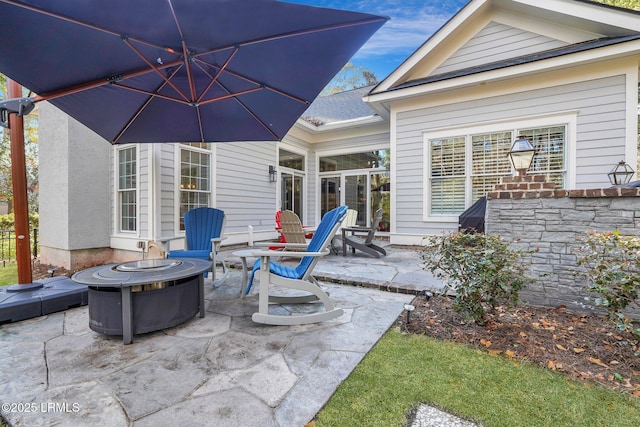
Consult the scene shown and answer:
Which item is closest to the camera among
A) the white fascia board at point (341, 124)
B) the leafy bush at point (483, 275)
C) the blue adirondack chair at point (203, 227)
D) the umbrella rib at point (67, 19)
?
the umbrella rib at point (67, 19)

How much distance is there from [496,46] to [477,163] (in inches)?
102

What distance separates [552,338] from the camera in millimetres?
2328

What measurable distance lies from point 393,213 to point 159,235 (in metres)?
5.05

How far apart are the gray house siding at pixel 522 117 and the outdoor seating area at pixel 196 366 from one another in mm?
3947

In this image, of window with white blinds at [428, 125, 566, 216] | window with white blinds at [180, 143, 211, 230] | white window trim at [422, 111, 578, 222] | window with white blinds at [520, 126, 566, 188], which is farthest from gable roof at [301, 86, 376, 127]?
window with white blinds at [520, 126, 566, 188]

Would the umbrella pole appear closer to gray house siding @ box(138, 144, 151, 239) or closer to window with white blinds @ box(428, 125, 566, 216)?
gray house siding @ box(138, 144, 151, 239)

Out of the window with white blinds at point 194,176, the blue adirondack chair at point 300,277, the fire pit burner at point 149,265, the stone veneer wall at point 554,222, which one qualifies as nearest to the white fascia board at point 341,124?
the window with white blinds at point 194,176

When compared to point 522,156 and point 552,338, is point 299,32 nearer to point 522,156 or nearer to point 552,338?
point 522,156

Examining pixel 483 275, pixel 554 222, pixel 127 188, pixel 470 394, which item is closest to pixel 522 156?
pixel 554 222

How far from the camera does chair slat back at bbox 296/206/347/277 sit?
8.76 feet

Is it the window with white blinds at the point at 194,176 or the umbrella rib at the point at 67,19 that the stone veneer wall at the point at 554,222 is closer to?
the umbrella rib at the point at 67,19

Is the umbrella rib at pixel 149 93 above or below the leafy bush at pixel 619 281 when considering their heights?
above

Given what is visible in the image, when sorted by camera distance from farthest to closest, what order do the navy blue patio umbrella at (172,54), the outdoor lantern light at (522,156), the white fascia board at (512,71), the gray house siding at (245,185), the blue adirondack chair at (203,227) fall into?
the gray house siding at (245,185) < the white fascia board at (512,71) < the blue adirondack chair at (203,227) < the outdoor lantern light at (522,156) < the navy blue patio umbrella at (172,54)

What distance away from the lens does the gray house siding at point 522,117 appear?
4.90 meters
